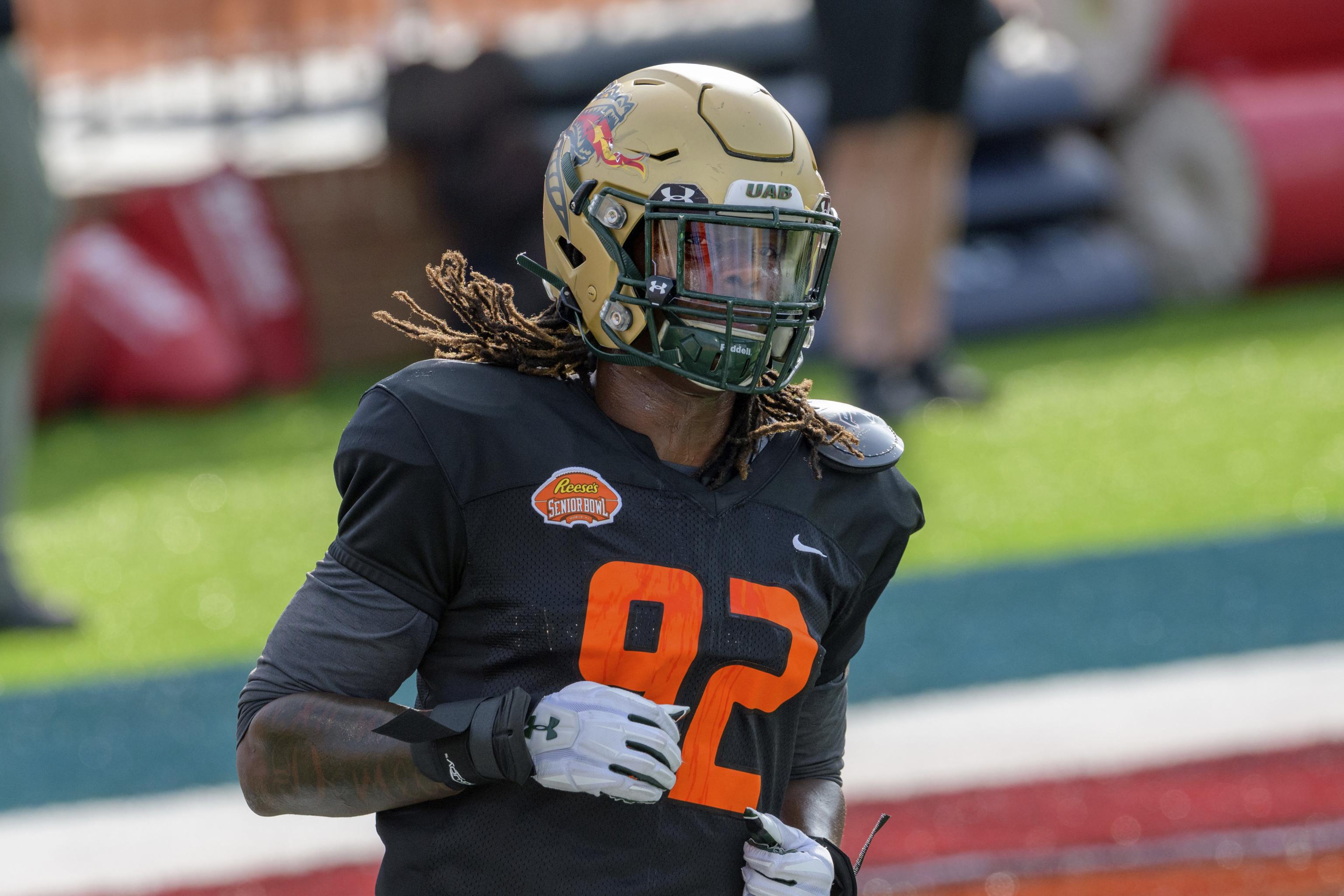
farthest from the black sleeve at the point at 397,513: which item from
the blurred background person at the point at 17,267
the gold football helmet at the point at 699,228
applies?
the blurred background person at the point at 17,267

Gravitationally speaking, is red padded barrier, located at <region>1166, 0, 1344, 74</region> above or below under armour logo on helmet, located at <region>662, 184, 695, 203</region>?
below

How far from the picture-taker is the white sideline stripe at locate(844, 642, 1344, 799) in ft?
11.0

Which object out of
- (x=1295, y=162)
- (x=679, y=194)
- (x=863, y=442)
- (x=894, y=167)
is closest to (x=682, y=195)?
(x=679, y=194)

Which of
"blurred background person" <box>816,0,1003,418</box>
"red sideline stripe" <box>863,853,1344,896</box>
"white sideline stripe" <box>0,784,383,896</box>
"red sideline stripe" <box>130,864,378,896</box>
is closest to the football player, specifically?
"red sideline stripe" <box>863,853,1344,896</box>

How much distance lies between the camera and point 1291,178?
7617 millimetres

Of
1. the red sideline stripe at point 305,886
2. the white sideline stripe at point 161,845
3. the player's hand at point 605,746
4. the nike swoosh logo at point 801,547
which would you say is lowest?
the white sideline stripe at point 161,845

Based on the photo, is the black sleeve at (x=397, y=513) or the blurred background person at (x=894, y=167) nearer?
the black sleeve at (x=397, y=513)

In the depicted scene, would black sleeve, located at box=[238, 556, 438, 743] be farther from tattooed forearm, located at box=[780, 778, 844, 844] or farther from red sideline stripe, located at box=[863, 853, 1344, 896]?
red sideline stripe, located at box=[863, 853, 1344, 896]

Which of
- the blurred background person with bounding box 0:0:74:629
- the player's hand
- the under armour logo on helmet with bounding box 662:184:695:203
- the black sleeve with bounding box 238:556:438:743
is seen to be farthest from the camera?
the blurred background person with bounding box 0:0:74:629

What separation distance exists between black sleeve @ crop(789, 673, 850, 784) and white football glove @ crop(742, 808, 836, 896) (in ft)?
0.67

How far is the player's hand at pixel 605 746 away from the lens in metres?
1.52

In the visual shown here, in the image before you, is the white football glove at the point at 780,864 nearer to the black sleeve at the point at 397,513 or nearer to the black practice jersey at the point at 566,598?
the black practice jersey at the point at 566,598

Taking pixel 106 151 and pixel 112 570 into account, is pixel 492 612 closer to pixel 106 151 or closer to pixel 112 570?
pixel 112 570

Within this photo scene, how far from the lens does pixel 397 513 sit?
65.2 inches
